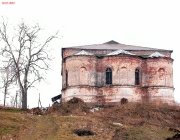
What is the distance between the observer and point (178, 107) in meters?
41.0

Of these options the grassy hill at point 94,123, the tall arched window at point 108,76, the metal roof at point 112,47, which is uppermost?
the metal roof at point 112,47

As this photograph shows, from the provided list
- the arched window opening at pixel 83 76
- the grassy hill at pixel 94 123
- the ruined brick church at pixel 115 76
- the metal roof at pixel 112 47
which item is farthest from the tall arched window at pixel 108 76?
the grassy hill at pixel 94 123

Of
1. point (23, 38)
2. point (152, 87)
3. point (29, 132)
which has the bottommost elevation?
point (29, 132)

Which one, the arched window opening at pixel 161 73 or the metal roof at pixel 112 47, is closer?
the arched window opening at pixel 161 73

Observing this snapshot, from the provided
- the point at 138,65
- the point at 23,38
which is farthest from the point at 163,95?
the point at 23,38

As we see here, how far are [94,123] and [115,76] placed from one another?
41.7 feet

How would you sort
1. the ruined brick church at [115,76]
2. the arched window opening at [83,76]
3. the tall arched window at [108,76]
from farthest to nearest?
1. the tall arched window at [108,76]
2. the arched window opening at [83,76]
3. the ruined brick church at [115,76]

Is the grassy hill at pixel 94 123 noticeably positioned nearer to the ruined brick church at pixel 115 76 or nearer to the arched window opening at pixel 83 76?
the ruined brick church at pixel 115 76

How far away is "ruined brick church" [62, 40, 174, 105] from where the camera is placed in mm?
43938

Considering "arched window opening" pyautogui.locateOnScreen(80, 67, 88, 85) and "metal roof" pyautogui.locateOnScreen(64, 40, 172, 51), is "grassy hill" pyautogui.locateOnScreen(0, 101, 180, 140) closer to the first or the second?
"arched window opening" pyautogui.locateOnScreen(80, 67, 88, 85)

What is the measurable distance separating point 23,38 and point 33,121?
52.1ft

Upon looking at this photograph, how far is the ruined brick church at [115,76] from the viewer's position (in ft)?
144

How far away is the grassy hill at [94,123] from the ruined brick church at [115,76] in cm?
376

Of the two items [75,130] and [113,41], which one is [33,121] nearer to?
[75,130]
